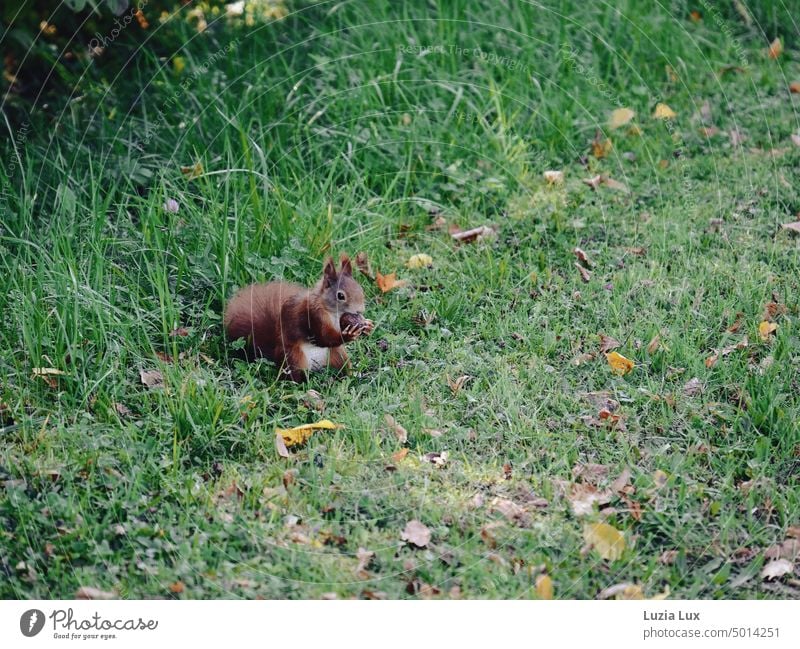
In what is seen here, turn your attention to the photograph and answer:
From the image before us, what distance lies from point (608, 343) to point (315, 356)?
1.34m

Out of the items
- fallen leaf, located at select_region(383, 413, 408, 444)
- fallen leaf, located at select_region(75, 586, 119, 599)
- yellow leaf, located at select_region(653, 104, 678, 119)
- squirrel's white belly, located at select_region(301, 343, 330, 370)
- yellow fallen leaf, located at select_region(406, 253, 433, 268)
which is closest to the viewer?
fallen leaf, located at select_region(75, 586, 119, 599)

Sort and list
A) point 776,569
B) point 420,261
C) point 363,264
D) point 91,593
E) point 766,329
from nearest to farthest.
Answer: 1. point 91,593
2. point 776,569
3. point 766,329
4. point 363,264
5. point 420,261

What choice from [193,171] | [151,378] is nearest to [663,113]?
[193,171]

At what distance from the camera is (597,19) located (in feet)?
21.3

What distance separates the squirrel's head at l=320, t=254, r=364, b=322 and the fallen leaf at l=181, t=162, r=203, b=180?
3.97 ft

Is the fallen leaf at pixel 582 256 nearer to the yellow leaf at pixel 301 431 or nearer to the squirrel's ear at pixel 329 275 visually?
the squirrel's ear at pixel 329 275

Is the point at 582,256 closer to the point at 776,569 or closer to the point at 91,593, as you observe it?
the point at 776,569

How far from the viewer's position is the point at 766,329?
448 centimetres

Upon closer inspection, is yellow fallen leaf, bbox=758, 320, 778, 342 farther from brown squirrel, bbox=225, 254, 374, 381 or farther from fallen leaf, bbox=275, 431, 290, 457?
fallen leaf, bbox=275, 431, 290, 457

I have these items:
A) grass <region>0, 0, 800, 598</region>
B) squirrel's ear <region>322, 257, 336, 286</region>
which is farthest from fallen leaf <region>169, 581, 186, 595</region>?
squirrel's ear <region>322, 257, 336, 286</region>

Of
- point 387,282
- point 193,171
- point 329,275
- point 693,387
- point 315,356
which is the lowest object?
point 693,387

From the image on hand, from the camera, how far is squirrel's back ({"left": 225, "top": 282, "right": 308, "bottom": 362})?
167 inches

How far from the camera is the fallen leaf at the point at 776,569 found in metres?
3.43

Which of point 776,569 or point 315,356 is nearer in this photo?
point 776,569
